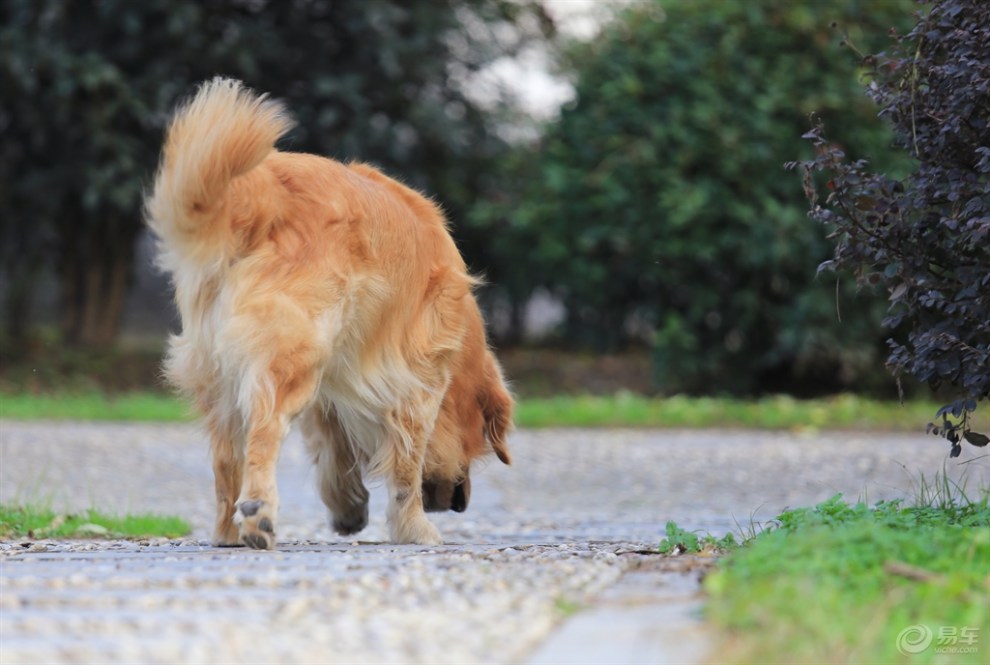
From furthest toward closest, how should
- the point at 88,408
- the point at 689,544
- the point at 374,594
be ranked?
→ the point at 88,408 < the point at 689,544 < the point at 374,594

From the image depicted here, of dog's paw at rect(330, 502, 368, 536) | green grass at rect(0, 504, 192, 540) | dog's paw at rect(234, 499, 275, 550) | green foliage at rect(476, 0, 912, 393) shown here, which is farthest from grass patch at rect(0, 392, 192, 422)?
dog's paw at rect(234, 499, 275, 550)

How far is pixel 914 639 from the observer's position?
3180 mm

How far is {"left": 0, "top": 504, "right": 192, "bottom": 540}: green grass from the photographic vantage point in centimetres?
636

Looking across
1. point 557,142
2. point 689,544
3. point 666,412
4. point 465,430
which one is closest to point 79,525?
point 465,430

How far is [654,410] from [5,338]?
889cm

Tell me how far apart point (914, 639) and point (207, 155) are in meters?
2.87

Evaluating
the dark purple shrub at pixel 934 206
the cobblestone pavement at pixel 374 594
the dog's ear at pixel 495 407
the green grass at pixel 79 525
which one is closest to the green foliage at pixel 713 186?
the cobblestone pavement at pixel 374 594

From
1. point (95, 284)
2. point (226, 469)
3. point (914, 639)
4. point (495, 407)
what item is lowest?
point (914, 639)

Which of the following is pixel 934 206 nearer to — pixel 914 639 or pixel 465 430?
pixel 465 430

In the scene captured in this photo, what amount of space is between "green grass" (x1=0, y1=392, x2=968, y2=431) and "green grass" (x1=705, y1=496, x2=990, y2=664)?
8.45 meters

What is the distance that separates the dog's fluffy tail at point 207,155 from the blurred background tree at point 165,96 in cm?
1080

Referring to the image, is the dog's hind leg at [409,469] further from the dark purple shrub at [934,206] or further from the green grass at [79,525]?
the dark purple shrub at [934,206]

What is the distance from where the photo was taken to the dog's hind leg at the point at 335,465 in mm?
6137

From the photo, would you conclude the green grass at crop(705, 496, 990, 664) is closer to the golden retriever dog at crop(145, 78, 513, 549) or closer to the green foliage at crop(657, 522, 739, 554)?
the green foliage at crop(657, 522, 739, 554)
